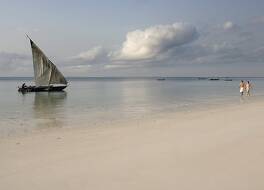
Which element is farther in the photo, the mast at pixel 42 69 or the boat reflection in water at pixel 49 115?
the mast at pixel 42 69

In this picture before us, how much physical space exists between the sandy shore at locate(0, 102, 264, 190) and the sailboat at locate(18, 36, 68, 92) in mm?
54326

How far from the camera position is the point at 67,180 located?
5809 mm

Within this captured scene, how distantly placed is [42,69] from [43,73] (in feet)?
2.71

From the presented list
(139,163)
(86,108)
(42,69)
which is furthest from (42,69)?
(139,163)

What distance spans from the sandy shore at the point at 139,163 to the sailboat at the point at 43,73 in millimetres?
54326

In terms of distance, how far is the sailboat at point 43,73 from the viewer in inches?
2447

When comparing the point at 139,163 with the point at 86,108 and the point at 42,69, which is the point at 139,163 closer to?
the point at 86,108

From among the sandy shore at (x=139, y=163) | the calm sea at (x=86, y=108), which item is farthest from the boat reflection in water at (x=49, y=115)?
the sandy shore at (x=139, y=163)

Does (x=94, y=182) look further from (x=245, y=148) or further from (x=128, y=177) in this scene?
(x=245, y=148)

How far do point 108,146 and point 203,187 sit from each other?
12.2 feet

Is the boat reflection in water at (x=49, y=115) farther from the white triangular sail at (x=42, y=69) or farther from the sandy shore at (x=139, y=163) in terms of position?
the white triangular sail at (x=42, y=69)

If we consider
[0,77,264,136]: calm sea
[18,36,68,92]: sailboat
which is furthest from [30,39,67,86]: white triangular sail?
[0,77,264,136]: calm sea

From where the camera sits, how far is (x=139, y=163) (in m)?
6.82

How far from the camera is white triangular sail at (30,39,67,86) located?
2446 inches
